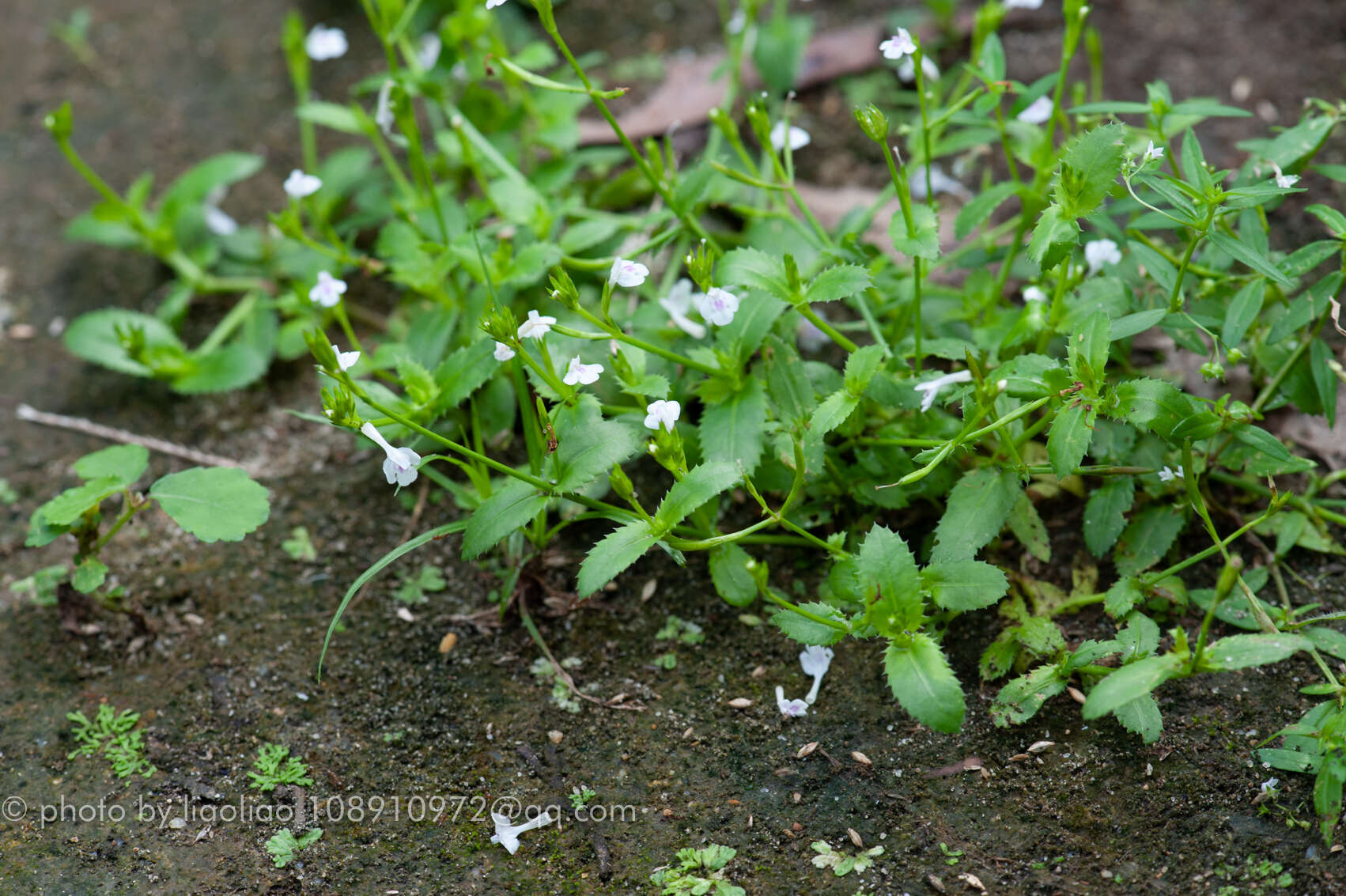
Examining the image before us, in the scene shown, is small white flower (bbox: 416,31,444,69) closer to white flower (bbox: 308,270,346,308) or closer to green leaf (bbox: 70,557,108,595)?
white flower (bbox: 308,270,346,308)

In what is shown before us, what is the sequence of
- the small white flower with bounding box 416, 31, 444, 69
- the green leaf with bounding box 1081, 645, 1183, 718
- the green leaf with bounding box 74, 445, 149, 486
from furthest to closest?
the small white flower with bounding box 416, 31, 444, 69
the green leaf with bounding box 74, 445, 149, 486
the green leaf with bounding box 1081, 645, 1183, 718

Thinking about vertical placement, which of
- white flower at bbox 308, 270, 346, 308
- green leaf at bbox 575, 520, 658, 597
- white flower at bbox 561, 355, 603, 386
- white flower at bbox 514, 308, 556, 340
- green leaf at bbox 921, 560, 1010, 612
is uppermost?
white flower at bbox 514, 308, 556, 340

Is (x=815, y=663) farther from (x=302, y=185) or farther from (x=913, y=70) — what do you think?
(x=302, y=185)

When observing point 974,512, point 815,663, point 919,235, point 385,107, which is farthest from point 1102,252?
point 385,107

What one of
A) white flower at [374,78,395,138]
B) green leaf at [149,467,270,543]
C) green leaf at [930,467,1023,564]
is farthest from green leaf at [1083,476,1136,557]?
white flower at [374,78,395,138]

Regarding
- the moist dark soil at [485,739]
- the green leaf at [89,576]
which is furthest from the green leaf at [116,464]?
the moist dark soil at [485,739]

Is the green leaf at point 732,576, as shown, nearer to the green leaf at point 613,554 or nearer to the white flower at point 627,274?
the green leaf at point 613,554
